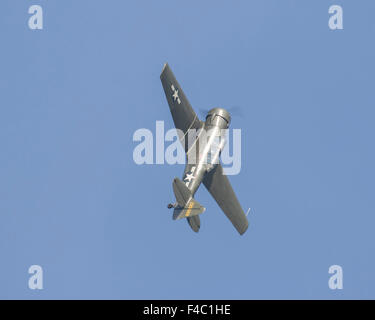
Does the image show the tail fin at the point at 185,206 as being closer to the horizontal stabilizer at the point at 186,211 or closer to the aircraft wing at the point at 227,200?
the horizontal stabilizer at the point at 186,211

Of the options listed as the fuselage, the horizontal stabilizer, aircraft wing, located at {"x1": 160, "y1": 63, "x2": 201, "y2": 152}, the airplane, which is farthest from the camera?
A: aircraft wing, located at {"x1": 160, "y1": 63, "x2": 201, "y2": 152}

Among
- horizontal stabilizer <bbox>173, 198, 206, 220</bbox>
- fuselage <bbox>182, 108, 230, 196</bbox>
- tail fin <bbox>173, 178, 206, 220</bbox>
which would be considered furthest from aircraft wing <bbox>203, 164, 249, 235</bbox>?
horizontal stabilizer <bbox>173, 198, 206, 220</bbox>

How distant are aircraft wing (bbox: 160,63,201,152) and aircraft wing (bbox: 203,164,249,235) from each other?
3.81 metres

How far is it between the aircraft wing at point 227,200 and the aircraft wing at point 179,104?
3.81 metres

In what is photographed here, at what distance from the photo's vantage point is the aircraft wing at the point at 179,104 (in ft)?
153

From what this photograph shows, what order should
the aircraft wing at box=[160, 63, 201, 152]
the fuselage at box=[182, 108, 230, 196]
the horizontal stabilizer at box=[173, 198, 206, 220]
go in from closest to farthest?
the horizontal stabilizer at box=[173, 198, 206, 220] → the fuselage at box=[182, 108, 230, 196] → the aircraft wing at box=[160, 63, 201, 152]

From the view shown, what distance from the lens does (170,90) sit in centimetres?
4659

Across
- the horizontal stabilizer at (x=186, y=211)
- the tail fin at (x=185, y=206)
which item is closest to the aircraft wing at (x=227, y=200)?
the tail fin at (x=185, y=206)

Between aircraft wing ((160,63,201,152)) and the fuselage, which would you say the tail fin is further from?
aircraft wing ((160,63,201,152))

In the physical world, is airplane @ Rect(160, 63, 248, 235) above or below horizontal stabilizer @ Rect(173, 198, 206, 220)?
above

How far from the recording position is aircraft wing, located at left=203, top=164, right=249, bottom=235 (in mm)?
47719
